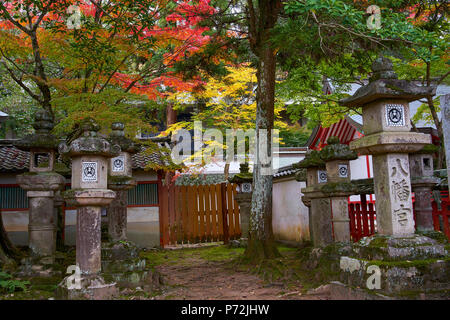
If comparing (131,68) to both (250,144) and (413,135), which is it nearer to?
(250,144)

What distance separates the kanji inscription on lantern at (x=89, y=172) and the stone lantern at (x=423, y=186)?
18.9ft

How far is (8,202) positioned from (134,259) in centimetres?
805

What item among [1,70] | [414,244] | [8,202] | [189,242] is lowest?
[189,242]

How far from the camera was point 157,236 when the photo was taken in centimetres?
1285

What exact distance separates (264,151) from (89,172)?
3.76 metres

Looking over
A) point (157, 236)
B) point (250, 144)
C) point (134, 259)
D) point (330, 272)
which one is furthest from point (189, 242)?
point (330, 272)

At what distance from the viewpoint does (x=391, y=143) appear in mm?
4750

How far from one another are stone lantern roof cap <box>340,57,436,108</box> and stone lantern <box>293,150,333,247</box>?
2.81 meters

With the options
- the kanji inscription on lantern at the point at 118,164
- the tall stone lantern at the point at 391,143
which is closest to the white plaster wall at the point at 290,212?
the kanji inscription on lantern at the point at 118,164

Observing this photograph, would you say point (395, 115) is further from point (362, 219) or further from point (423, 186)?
point (362, 219)

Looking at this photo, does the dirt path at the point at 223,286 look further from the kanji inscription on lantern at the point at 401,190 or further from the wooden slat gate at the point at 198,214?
the wooden slat gate at the point at 198,214

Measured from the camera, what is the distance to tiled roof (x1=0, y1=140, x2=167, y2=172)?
1182 cm

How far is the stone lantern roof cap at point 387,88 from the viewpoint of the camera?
4832 mm

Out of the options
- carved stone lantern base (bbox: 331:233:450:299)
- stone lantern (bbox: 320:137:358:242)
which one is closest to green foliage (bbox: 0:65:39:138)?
stone lantern (bbox: 320:137:358:242)
